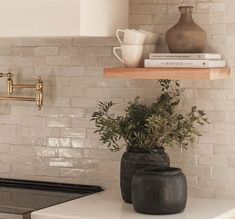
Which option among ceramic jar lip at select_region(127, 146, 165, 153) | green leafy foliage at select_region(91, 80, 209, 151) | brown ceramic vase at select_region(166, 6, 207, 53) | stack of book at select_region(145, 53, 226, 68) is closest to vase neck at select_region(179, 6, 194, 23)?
brown ceramic vase at select_region(166, 6, 207, 53)

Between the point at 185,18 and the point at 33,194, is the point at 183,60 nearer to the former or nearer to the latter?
the point at 185,18

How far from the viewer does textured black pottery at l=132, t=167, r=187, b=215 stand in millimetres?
2617

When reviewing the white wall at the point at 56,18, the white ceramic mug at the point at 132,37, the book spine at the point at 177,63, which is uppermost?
the white wall at the point at 56,18

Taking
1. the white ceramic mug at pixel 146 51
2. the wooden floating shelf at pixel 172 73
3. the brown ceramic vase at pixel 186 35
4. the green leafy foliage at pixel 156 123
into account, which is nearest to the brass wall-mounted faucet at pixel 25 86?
the green leafy foliage at pixel 156 123

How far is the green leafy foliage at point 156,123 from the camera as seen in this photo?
2.81 meters

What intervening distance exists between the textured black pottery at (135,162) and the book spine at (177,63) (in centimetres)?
34

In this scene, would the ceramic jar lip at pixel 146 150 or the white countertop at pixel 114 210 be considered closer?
the white countertop at pixel 114 210

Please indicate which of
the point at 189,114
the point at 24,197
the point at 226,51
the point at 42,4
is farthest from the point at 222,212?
the point at 42,4

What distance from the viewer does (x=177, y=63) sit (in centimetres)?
277

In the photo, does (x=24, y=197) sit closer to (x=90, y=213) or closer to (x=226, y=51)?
(x=90, y=213)

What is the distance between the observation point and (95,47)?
10.4 feet

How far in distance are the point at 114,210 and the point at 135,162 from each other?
0.22 metres

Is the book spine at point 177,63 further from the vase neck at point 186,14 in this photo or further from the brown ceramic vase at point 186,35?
the vase neck at point 186,14

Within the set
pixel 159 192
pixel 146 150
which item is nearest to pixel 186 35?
pixel 146 150
